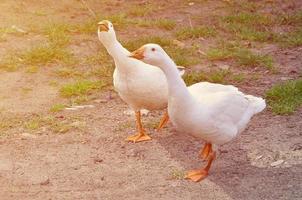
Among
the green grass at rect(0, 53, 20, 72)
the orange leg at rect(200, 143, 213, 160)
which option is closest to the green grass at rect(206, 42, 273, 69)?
the green grass at rect(0, 53, 20, 72)

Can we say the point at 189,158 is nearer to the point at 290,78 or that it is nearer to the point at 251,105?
the point at 251,105

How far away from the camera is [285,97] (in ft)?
24.0

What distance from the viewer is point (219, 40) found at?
31.5ft

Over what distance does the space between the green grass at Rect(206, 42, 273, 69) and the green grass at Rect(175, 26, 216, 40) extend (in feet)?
1.96

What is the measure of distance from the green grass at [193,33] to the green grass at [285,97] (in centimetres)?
246

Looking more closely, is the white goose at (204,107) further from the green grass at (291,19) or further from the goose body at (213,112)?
the green grass at (291,19)

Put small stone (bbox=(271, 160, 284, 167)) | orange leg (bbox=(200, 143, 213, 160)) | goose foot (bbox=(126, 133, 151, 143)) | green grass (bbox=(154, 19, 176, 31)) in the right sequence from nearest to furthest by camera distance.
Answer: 1. small stone (bbox=(271, 160, 284, 167))
2. orange leg (bbox=(200, 143, 213, 160))
3. goose foot (bbox=(126, 133, 151, 143))
4. green grass (bbox=(154, 19, 176, 31))

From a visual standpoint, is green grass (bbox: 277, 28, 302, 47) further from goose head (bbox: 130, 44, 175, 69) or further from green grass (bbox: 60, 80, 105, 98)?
goose head (bbox: 130, 44, 175, 69)

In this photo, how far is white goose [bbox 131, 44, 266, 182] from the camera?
17.4 ft

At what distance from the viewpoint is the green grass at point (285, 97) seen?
7.01m

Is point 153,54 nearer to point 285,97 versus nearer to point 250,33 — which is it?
point 285,97

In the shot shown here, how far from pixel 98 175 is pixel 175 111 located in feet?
3.31

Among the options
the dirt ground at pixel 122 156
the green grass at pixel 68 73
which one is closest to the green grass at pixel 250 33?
the dirt ground at pixel 122 156

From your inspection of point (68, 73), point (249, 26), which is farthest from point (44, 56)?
point (249, 26)
